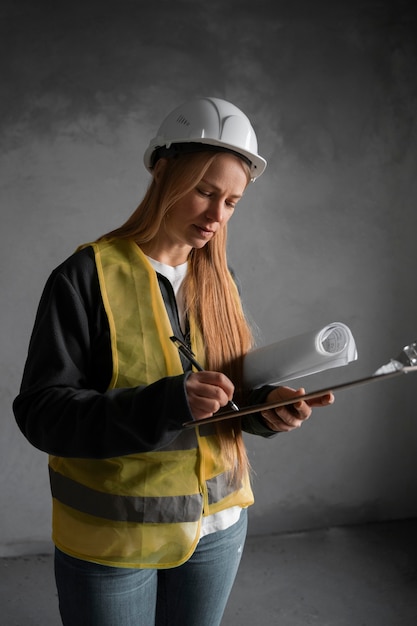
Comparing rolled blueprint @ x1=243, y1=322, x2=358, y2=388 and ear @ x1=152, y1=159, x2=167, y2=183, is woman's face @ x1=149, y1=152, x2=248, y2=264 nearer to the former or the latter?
ear @ x1=152, y1=159, x2=167, y2=183

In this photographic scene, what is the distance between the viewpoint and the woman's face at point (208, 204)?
1.27 m

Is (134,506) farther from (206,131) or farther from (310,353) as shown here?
(206,131)

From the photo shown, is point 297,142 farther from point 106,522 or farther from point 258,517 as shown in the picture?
point 106,522

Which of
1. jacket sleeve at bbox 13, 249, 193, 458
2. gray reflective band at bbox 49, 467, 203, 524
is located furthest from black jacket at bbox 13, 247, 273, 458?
gray reflective band at bbox 49, 467, 203, 524

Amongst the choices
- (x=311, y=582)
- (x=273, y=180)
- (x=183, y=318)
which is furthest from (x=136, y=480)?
(x=273, y=180)

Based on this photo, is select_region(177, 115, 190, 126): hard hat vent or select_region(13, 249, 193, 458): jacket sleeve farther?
select_region(177, 115, 190, 126): hard hat vent

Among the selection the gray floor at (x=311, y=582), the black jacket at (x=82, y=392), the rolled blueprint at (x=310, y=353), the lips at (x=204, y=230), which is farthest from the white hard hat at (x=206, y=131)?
the gray floor at (x=311, y=582)

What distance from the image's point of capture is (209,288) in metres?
1.39

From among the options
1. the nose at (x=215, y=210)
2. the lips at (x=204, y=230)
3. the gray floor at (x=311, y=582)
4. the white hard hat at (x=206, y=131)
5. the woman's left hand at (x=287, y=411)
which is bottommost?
the gray floor at (x=311, y=582)

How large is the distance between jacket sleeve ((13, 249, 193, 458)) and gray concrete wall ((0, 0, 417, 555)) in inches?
61.9

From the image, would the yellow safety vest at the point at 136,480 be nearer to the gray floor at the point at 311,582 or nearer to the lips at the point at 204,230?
the lips at the point at 204,230

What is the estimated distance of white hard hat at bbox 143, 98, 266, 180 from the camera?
1.27 metres

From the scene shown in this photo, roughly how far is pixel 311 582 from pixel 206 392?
1.92 metres

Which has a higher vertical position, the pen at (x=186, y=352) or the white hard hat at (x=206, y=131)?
the white hard hat at (x=206, y=131)
